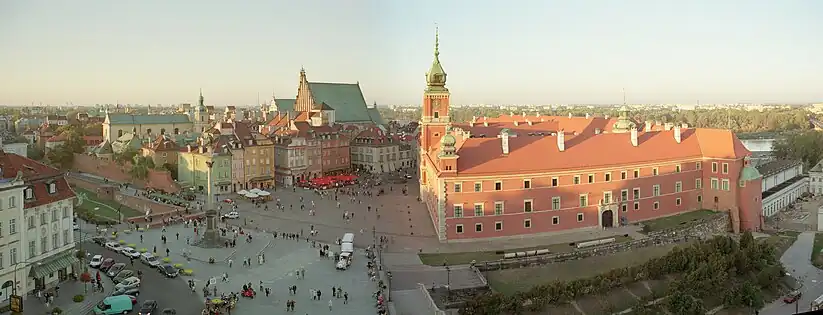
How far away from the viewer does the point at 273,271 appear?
32.1ft

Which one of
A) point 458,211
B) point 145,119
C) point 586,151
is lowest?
point 458,211

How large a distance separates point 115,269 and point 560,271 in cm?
600

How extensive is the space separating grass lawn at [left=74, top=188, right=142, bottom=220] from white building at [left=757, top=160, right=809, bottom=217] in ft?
43.7

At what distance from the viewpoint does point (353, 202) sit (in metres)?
→ 15.9

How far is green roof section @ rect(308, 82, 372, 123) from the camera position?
28.2 m

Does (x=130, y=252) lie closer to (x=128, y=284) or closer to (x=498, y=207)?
(x=128, y=284)

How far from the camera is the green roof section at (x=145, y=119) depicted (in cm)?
2469

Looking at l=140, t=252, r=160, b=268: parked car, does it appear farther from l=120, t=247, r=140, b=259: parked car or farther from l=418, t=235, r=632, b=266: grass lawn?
l=418, t=235, r=632, b=266: grass lawn

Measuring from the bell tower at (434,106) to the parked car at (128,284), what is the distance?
352 inches

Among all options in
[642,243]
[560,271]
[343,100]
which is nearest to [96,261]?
[560,271]

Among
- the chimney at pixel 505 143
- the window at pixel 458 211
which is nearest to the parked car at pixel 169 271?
the window at pixel 458 211

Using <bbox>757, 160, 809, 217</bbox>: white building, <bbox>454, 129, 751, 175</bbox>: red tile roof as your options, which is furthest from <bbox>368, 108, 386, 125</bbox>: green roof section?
<bbox>454, 129, 751, 175</bbox>: red tile roof

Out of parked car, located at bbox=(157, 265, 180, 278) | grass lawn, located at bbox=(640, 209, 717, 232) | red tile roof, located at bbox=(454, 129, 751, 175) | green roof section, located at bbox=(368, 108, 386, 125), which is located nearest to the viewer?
parked car, located at bbox=(157, 265, 180, 278)

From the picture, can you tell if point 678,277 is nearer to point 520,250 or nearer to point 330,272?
point 520,250
